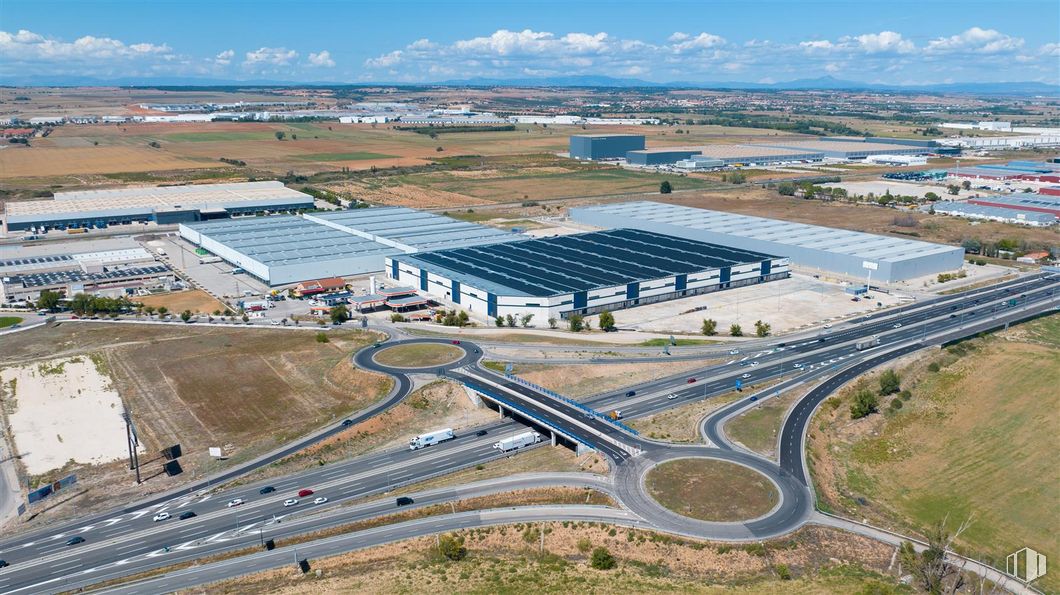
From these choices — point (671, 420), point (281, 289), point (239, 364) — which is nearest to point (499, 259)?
point (281, 289)

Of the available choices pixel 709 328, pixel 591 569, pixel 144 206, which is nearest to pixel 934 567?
pixel 591 569

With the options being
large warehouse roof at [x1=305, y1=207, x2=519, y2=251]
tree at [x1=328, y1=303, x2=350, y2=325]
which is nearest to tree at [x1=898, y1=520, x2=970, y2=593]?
tree at [x1=328, y1=303, x2=350, y2=325]

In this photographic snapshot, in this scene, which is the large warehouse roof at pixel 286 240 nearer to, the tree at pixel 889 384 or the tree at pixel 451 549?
the tree at pixel 889 384

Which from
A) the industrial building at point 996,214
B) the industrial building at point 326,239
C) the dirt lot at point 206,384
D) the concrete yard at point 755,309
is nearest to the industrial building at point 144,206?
the industrial building at point 326,239

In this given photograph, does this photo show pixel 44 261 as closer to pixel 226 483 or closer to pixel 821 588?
pixel 226 483

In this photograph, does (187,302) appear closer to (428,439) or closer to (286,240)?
(286,240)

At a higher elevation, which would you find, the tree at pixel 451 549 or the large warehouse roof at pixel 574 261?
the large warehouse roof at pixel 574 261
